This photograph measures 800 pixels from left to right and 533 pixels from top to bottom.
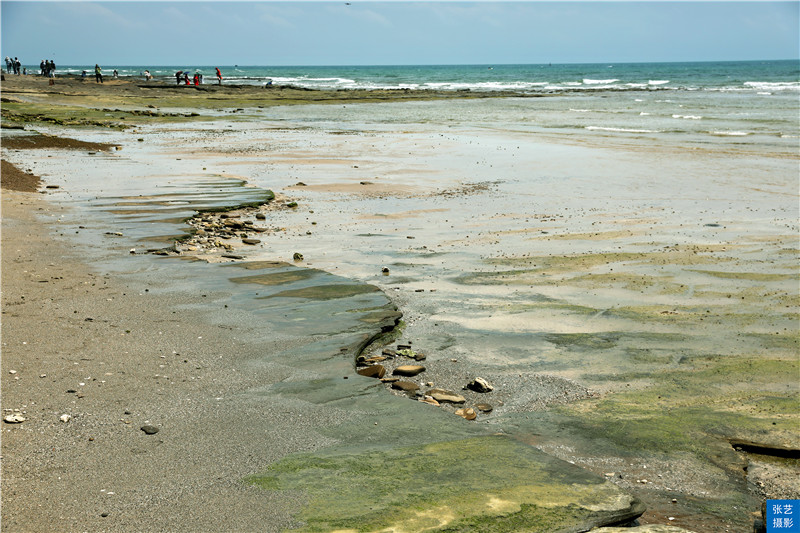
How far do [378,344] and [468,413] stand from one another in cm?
151

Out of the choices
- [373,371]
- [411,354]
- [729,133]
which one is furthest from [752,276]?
[729,133]

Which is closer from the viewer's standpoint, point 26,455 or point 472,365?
point 26,455

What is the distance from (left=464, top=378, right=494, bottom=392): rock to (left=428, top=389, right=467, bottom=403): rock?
17 cm

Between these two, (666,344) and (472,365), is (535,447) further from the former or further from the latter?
(666,344)

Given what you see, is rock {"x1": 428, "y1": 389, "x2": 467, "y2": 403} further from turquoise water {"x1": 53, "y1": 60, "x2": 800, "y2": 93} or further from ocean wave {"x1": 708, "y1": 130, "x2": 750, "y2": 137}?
turquoise water {"x1": 53, "y1": 60, "x2": 800, "y2": 93}

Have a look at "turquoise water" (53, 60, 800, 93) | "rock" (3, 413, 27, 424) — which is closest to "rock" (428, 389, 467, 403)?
"rock" (3, 413, 27, 424)

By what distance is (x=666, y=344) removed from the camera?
6.36 meters

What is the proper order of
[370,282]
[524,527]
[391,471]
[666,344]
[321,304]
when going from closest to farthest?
[524,527] → [391,471] → [666,344] → [321,304] → [370,282]

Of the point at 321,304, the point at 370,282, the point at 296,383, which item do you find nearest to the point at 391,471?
the point at 296,383

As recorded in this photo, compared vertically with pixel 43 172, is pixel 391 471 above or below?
below

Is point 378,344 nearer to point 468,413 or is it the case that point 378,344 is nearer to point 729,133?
point 468,413

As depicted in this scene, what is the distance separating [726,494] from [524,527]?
1437mm

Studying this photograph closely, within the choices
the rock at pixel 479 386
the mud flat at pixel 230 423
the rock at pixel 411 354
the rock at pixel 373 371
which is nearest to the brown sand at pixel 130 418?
the mud flat at pixel 230 423

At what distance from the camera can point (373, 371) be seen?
548 cm
